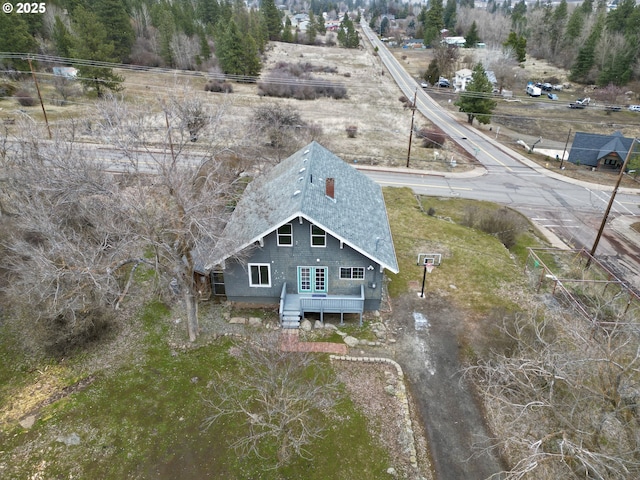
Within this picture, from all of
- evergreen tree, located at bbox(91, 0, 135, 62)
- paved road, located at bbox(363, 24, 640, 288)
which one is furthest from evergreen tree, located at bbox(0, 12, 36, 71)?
paved road, located at bbox(363, 24, 640, 288)

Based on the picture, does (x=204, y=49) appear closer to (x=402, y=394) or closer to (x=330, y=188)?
(x=330, y=188)

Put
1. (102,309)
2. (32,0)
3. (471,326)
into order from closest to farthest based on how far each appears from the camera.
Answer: (102,309) < (471,326) < (32,0)

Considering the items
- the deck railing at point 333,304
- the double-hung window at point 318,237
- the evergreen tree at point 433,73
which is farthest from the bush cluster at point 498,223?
the evergreen tree at point 433,73

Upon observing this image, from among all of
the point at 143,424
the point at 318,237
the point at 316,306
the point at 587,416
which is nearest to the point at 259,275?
the point at 316,306

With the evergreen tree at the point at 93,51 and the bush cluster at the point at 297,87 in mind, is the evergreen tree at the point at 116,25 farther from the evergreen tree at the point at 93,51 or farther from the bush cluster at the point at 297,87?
the bush cluster at the point at 297,87

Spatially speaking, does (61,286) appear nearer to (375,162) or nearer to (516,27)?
(375,162)

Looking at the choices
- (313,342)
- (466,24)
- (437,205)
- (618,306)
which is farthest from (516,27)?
(313,342)
